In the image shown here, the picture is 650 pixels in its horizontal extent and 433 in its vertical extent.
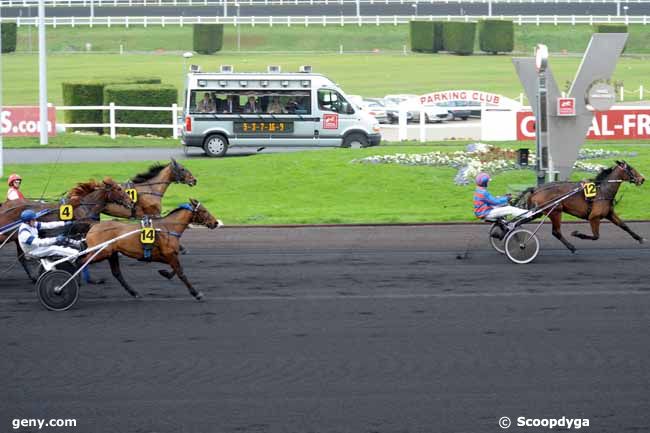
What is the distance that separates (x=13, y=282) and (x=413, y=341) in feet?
20.0

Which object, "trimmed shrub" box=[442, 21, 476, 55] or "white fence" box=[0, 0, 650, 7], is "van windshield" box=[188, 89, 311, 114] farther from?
"white fence" box=[0, 0, 650, 7]

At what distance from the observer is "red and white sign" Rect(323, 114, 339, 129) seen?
29547mm

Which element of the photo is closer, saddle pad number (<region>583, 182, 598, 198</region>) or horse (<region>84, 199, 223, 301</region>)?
horse (<region>84, 199, 223, 301</region>)

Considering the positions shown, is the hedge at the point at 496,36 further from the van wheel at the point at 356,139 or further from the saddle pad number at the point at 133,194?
the saddle pad number at the point at 133,194

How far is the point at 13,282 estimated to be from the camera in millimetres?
14820

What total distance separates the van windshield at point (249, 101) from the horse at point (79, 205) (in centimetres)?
1427

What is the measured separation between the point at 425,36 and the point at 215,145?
135 feet

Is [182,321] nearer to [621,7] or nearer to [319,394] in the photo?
[319,394]

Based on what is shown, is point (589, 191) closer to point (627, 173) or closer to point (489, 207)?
point (627, 173)

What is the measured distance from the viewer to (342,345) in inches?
442

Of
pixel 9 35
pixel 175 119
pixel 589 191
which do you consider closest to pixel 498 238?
pixel 589 191

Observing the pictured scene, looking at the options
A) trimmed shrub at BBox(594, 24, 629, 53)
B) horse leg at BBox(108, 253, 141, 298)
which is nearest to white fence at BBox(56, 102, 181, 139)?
horse leg at BBox(108, 253, 141, 298)

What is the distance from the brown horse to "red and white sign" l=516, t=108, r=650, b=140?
1494 cm

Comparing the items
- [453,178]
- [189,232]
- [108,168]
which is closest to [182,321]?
[189,232]
